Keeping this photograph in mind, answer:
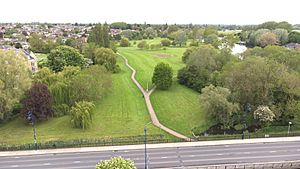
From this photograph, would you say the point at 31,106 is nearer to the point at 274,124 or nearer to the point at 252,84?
the point at 252,84

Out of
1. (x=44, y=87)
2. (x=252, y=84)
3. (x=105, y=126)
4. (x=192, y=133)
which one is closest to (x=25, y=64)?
(x=44, y=87)

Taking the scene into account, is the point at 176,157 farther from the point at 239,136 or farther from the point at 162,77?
the point at 162,77

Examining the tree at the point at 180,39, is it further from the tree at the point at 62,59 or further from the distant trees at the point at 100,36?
the tree at the point at 62,59

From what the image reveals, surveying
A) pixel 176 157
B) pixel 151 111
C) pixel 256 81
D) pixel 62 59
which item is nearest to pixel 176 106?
pixel 151 111

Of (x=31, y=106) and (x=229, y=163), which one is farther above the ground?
(x=31, y=106)

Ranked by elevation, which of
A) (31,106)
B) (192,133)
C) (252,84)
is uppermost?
(252,84)
